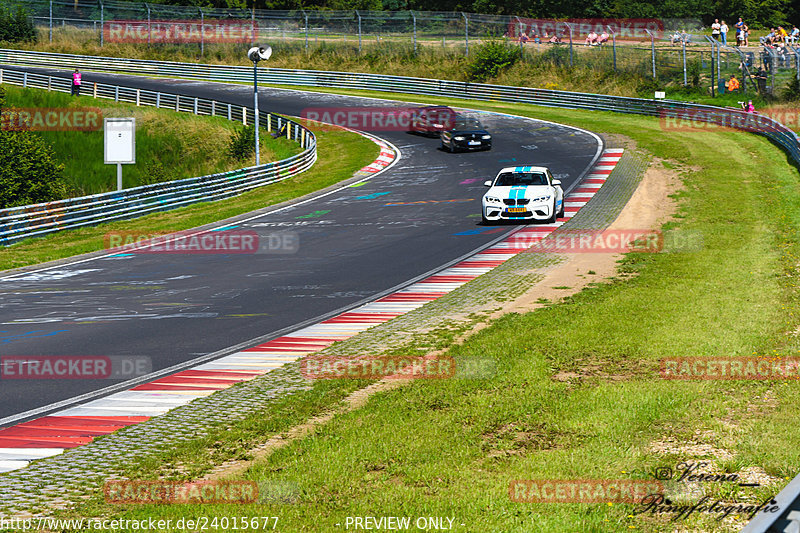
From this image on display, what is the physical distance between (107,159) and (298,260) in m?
14.8

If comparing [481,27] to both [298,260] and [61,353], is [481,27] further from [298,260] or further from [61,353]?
[61,353]

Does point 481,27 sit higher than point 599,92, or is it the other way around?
point 481,27

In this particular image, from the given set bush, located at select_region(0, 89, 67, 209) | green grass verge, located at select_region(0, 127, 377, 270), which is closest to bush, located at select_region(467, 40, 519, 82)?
green grass verge, located at select_region(0, 127, 377, 270)

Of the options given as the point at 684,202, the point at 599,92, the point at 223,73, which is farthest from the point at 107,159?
the point at 223,73

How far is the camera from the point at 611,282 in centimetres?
1616

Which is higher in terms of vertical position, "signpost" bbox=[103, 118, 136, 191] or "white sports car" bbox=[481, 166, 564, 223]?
"signpost" bbox=[103, 118, 136, 191]

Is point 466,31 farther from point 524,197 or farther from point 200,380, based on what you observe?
point 200,380

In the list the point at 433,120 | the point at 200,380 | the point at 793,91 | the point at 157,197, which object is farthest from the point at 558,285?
the point at 793,91

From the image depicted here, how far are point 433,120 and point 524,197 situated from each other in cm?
2066

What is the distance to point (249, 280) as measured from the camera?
18422mm

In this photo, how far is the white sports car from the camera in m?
23.2

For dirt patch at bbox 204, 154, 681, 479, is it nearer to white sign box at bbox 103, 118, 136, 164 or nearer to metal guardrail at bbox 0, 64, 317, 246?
metal guardrail at bbox 0, 64, 317, 246

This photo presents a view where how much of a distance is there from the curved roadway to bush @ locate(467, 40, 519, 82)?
26108mm

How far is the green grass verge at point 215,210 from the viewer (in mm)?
23359
